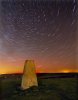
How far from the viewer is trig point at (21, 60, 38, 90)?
724cm

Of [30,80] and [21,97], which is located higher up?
A: [30,80]

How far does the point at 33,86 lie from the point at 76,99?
264 centimetres

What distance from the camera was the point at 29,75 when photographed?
7.30 m

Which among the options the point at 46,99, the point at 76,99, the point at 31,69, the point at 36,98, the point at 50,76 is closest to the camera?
the point at 76,99

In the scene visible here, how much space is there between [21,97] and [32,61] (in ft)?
4.95

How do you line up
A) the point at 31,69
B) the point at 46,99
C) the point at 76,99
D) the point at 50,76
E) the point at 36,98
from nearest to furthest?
the point at 76,99
the point at 46,99
the point at 36,98
the point at 31,69
the point at 50,76

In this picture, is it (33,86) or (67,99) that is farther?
(33,86)

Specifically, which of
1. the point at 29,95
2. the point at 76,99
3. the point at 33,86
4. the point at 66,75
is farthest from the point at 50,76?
the point at 76,99

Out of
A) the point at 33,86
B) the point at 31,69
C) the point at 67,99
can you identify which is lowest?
the point at 67,99

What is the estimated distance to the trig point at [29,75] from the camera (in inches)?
285

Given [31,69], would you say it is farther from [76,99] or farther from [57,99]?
[76,99]

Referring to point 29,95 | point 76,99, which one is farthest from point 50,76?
point 76,99

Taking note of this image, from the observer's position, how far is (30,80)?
7289mm

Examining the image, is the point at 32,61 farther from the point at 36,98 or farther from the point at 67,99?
the point at 67,99
